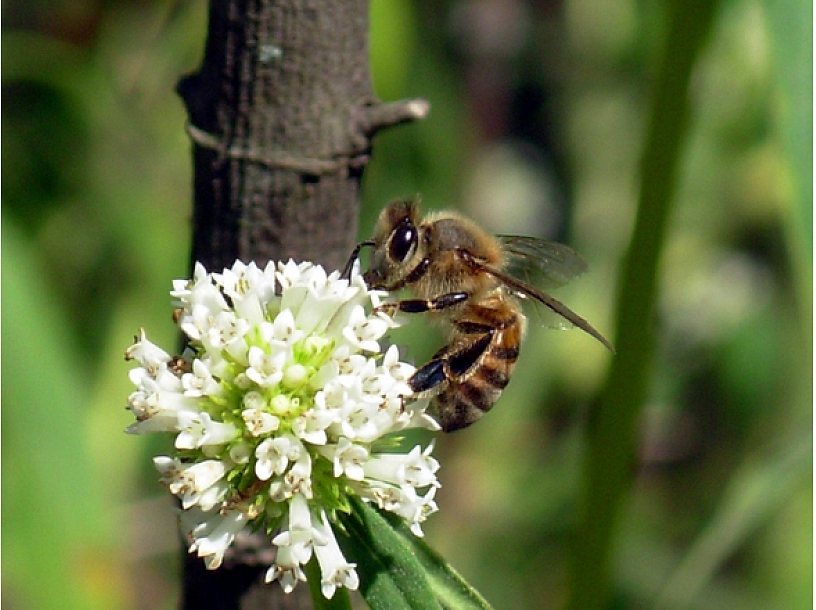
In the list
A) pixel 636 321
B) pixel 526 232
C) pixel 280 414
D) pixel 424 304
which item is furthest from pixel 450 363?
pixel 526 232

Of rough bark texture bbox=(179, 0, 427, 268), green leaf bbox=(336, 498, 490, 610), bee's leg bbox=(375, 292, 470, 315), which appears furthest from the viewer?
bee's leg bbox=(375, 292, 470, 315)

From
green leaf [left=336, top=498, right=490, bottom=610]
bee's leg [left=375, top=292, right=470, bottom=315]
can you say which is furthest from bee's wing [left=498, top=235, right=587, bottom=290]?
green leaf [left=336, top=498, right=490, bottom=610]

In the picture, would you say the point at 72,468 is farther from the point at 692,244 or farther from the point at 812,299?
the point at 692,244

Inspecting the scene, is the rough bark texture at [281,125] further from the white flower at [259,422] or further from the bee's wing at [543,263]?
the bee's wing at [543,263]

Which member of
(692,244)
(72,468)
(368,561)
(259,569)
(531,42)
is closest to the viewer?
(368,561)

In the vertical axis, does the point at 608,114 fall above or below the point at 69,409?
above

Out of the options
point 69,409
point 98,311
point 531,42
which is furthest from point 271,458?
point 531,42

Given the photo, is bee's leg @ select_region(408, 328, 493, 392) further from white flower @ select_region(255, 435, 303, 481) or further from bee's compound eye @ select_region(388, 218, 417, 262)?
white flower @ select_region(255, 435, 303, 481)
